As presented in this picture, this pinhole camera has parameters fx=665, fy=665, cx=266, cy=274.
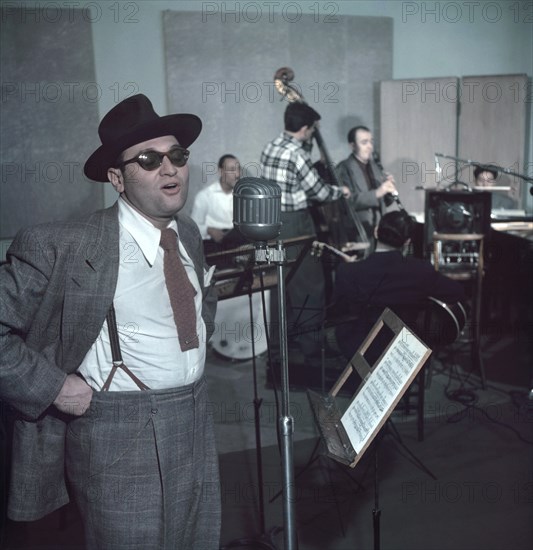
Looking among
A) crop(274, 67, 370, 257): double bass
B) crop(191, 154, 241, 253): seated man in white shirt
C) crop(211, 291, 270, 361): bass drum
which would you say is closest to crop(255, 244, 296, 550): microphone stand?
crop(211, 291, 270, 361): bass drum

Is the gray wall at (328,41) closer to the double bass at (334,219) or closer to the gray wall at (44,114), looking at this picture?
the gray wall at (44,114)

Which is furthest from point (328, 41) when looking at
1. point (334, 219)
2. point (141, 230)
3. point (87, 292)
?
point (87, 292)

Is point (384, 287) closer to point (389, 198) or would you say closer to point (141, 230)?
point (141, 230)

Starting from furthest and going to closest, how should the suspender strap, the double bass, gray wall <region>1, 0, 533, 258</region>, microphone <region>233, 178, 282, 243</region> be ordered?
gray wall <region>1, 0, 533, 258</region>, the double bass, the suspender strap, microphone <region>233, 178, 282, 243</region>

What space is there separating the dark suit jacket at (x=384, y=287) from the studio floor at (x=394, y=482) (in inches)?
24.1

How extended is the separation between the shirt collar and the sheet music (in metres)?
0.82

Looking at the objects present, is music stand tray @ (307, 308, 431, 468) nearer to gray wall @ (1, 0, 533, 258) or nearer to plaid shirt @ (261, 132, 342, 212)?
plaid shirt @ (261, 132, 342, 212)

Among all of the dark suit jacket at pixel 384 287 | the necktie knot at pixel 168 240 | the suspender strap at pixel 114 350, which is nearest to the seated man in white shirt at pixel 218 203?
the dark suit jacket at pixel 384 287

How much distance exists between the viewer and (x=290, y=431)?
189 cm

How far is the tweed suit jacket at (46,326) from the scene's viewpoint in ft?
6.12

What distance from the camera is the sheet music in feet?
6.62

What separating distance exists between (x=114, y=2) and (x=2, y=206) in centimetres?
208

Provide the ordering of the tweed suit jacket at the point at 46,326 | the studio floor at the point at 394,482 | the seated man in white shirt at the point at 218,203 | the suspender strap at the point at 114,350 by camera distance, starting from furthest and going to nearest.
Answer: the seated man in white shirt at the point at 218,203, the studio floor at the point at 394,482, the suspender strap at the point at 114,350, the tweed suit jacket at the point at 46,326

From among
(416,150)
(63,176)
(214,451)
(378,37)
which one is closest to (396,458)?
(214,451)
